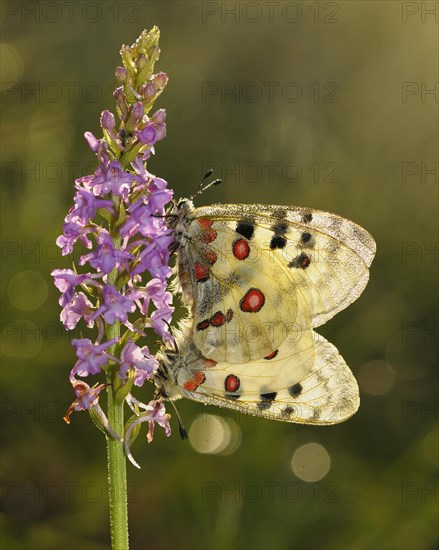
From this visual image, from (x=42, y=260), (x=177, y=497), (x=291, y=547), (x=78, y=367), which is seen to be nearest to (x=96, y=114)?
(x=42, y=260)

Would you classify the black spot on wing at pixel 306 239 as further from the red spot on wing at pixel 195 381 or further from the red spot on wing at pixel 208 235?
the red spot on wing at pixel 195 381

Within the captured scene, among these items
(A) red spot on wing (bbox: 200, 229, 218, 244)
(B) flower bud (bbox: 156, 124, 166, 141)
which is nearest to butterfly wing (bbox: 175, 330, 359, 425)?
(A) red spot on wing (bbox: 200, 229, 218, 244)

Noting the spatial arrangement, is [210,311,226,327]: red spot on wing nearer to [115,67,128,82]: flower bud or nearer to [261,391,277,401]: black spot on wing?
[261,391,277,401]: black spot on wing

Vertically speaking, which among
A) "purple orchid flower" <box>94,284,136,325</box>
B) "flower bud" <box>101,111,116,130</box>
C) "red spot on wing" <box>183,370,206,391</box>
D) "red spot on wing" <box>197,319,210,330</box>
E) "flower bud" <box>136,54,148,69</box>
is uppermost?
"flower bud" <box>136,54,148,69</box>

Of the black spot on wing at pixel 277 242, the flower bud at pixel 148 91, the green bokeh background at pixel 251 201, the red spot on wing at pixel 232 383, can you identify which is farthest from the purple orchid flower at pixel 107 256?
the green bokeh background at pixel 251 201

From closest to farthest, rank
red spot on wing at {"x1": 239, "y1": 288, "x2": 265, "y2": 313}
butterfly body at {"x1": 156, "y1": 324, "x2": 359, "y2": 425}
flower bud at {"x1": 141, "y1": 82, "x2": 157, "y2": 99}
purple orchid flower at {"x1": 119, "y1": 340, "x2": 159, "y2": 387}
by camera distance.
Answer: purple orchid flower at {"x1": 119, "y1": 340, "x2": 159, "y2": 387} < flower bud at {"x1": 141, "y1": 82, "x2": 157, "y2": 99} < butterfly body at {"x1": 156, "y1": 324, "x2": 359, "y2": 425} < red spot on wing at {"x1": 239, "y1": 288, "x2": 265, "y2": 313}
